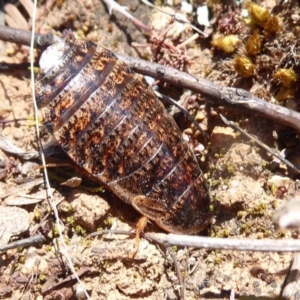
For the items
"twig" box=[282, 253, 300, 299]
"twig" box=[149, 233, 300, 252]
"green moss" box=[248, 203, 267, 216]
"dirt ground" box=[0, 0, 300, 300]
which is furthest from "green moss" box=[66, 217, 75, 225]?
"twig" box=[282, 253, 300, 299]

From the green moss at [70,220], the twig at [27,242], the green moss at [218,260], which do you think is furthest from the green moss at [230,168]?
the twig at [27,242]

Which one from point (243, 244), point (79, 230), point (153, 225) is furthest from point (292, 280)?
point (79, 230)

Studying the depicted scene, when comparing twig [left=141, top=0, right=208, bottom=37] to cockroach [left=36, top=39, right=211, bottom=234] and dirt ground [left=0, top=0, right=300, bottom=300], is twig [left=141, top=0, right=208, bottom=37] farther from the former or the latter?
cockroach [left=36, top=39, right=211, bottom=234]

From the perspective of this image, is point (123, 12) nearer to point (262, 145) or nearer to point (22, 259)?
point (262, 145)

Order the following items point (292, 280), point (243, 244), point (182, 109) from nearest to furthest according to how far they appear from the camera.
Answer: point (243, 244)
point (292, 280)
point (182, 109)

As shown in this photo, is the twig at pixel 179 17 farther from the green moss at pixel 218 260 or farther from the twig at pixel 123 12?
the green moss at pixel 218 260

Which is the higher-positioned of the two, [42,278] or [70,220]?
[70,220]
